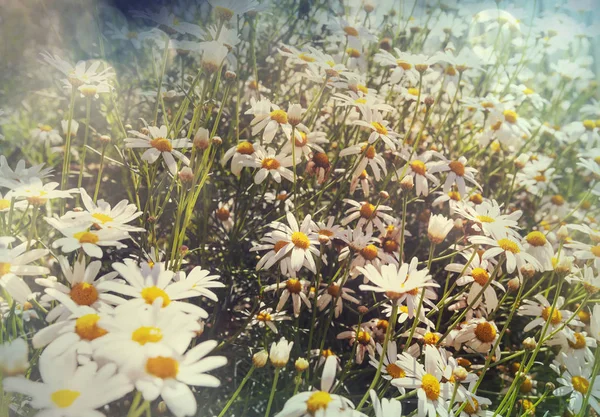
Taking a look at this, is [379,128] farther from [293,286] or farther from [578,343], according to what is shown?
[578,343]

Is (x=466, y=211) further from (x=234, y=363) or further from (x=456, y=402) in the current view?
(x=234, y=363)

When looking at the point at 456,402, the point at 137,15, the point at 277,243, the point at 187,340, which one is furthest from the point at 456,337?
the point at 137,15

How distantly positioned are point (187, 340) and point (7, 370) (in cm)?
17


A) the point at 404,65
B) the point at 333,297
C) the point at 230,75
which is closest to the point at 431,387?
the point at 333,297

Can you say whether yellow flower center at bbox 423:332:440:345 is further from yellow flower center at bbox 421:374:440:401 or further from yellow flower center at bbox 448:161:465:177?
yellow flower center at bbox 448:161:465:177

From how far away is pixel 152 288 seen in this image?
54cm

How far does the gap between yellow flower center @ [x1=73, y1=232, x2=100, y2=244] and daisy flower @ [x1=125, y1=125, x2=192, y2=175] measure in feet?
0.65

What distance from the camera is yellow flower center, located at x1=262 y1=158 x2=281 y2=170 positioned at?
880mm

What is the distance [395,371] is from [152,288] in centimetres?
35

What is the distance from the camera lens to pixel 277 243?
796mm

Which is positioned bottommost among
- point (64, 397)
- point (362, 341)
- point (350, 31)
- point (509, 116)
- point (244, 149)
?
point (362, 341)

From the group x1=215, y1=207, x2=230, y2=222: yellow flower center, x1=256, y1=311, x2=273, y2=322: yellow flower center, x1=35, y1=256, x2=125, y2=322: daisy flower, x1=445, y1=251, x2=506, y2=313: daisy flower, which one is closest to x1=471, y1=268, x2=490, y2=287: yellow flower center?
x1=445, y1=251, x2=506, y2=313: daisy flower

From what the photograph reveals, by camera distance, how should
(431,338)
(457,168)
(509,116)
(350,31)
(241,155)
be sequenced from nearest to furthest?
(431,338)
(241,155)
(457,168)
(350,31)
(509,116)

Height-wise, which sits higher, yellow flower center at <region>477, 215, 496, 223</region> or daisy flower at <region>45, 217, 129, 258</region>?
yellow flower center at <region>477, 215, 496, 223</region>
